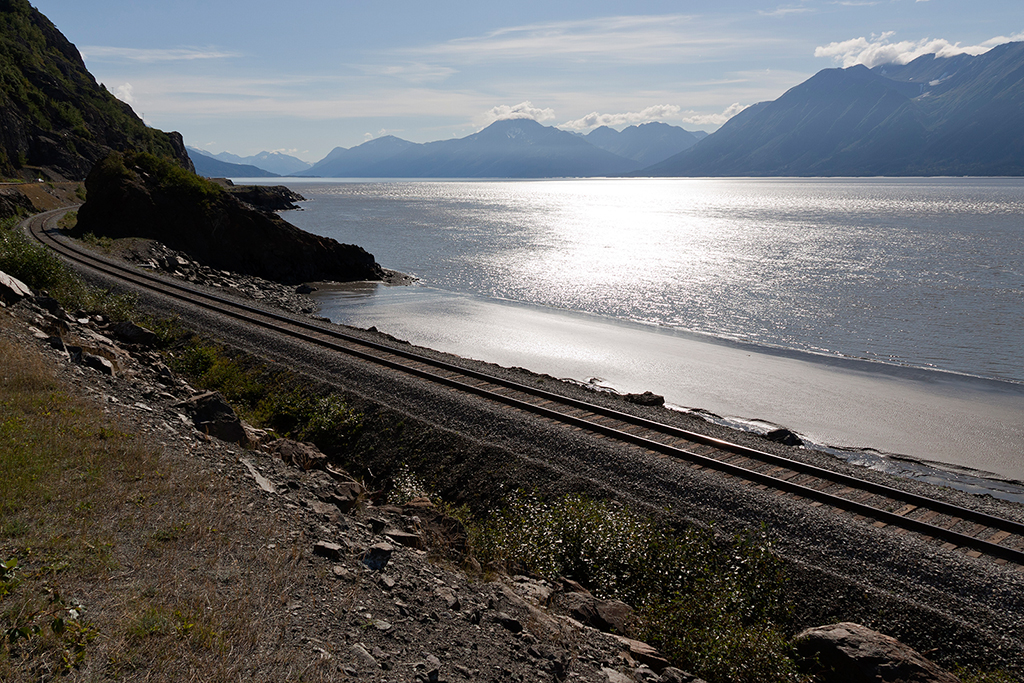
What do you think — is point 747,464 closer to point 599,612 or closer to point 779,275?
point 599,612

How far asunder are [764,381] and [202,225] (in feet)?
154

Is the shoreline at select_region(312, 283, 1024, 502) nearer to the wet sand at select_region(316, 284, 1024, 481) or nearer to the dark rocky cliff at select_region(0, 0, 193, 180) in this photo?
the wet sand at select_region(316, 284, 1024, 481)

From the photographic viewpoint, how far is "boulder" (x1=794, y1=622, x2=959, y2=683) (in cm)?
835

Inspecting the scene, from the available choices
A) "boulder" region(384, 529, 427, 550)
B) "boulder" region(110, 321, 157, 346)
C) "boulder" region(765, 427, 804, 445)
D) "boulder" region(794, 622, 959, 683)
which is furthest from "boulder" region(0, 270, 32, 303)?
"boulder" region(765, 427, 804, 445)

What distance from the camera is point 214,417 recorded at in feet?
44.4

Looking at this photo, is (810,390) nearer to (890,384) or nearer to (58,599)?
(890,384)

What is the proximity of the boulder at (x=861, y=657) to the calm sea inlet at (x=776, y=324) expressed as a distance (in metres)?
12.0

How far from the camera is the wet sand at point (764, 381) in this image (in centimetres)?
2144

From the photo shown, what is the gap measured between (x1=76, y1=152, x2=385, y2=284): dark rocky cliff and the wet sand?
542 inches

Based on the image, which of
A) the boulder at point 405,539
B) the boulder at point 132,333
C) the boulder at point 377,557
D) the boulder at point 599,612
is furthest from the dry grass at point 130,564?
the boulder at point 132,333

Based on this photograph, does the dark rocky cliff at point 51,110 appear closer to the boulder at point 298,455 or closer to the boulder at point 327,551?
the boulder at point 298,455

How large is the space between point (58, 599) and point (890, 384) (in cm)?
3066

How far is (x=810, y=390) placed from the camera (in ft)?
88.1

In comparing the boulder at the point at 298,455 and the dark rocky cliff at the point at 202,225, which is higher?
the dark rocky cliff at the point at 202,225
